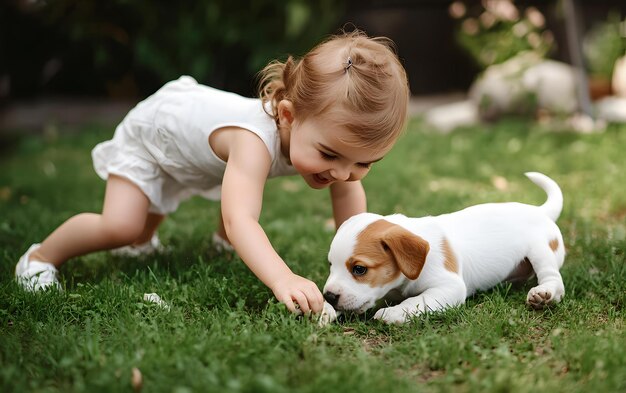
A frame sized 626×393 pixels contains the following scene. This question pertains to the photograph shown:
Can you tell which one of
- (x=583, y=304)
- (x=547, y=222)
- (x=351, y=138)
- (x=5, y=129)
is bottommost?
(x=5, y=129)

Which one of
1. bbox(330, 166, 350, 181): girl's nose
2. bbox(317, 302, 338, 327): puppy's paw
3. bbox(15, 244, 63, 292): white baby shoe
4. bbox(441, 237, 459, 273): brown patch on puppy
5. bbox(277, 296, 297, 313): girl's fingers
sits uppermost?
bbox(330, 166, 350, 181): girl's nose

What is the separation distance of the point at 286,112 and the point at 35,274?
1191mm

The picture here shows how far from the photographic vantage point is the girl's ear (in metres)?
2.75

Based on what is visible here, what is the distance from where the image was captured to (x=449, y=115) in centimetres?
809

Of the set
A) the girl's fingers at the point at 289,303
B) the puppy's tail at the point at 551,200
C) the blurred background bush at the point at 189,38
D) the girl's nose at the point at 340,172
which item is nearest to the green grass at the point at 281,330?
the girl's fingers at the point at 289,303

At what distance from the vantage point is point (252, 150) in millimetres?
2781

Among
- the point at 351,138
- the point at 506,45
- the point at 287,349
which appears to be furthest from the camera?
the point at 506,45

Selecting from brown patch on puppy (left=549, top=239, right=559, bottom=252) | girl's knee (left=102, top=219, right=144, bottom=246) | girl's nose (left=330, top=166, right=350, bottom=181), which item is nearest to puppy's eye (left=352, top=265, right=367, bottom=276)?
girl's nose (left=330, top=166, right=350, bottom=181)

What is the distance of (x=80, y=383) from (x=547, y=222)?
1806 millimetres

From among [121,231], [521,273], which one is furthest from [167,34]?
[521,273]

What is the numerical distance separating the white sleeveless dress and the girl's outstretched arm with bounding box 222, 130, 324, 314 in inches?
6.4

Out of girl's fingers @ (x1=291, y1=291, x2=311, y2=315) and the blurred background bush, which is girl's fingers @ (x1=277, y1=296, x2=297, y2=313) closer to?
girl's fingers @ (x1=291, y1=291, x2=311, y2=315)

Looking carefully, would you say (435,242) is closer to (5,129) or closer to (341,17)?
(5,129)

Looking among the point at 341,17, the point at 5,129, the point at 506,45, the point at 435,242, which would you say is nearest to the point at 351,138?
the point at 435,242
